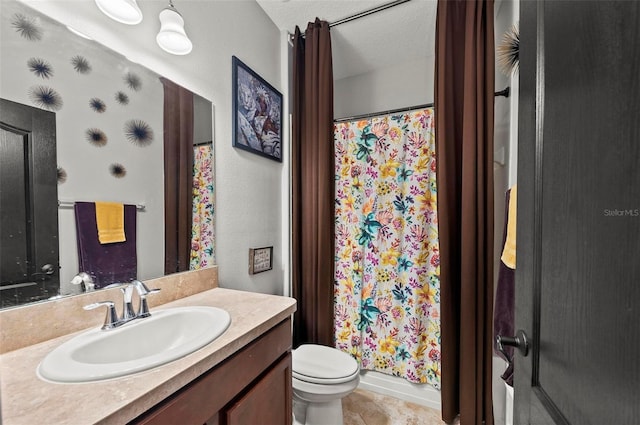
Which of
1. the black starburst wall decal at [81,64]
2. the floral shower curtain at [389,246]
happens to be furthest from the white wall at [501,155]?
the black starburst wall decal at [81,64]

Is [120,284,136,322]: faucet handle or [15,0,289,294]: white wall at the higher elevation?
[15,0,289,294]: white wall

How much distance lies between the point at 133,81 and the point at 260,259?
3.60ft

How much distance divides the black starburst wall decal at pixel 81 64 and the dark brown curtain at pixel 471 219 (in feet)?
5.16

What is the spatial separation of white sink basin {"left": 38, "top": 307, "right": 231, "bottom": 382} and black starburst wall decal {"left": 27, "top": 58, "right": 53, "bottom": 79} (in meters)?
0.77

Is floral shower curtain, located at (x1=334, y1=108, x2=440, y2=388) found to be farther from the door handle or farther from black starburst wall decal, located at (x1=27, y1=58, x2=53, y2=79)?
black starburst wall decal, located at (x1=27, y1=58, x2=53, y2=79)

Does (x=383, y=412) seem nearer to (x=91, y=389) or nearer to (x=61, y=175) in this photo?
(x=91, y=389)

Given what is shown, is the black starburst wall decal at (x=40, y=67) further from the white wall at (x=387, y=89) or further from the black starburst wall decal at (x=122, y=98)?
the white wall at (x=387, y=89)

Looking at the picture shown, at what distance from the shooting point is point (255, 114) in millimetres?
1625

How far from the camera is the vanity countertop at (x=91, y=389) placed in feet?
1.53

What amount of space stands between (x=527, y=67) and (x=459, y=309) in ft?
4.30

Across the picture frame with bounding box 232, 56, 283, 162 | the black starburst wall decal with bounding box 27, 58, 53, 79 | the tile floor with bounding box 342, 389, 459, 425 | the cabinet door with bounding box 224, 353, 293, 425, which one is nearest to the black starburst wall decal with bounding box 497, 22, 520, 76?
the picture frame with bounding box 232, 56, 283, 162

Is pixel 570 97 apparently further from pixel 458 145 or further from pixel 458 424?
pixel 458 424

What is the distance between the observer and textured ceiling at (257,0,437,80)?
1.66 metres

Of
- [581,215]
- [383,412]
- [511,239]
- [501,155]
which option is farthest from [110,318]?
[501,155]
